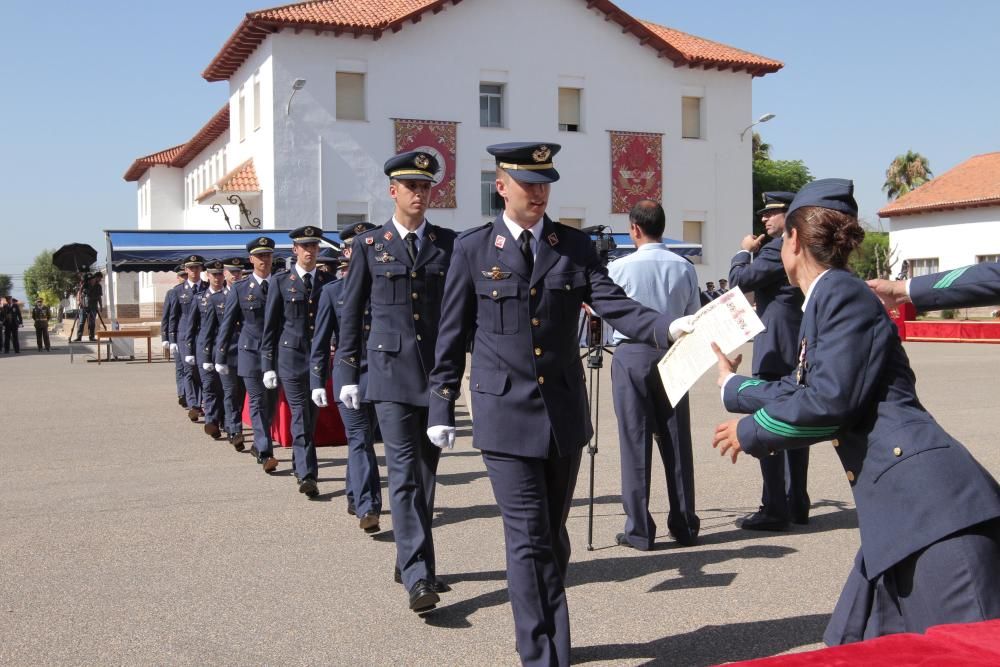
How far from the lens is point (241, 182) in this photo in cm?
3831

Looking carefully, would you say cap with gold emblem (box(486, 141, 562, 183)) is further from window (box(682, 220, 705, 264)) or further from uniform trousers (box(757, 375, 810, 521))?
window (box(682, 220, 705, 264))

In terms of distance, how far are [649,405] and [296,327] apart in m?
3.77

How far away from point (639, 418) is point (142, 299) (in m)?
55.9

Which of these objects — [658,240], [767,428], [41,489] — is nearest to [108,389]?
[41,489]

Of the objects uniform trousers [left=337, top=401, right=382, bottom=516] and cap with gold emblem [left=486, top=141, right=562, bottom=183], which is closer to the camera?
cap with gold emblem [left=486, top=141, right=562, bottom=183]

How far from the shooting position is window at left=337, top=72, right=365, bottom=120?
37.6 meters

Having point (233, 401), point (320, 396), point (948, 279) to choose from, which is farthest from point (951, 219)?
point (948, 279)

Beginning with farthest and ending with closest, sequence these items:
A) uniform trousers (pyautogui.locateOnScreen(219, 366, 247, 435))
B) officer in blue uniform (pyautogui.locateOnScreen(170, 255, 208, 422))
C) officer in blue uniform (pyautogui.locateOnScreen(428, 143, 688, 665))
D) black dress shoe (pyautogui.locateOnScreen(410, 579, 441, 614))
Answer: officer in blue uniform (pyautogui.locateOnScreen(170, 255, 208, 422)), uniform trousers (pyautogui.locateOnScreen(219, 366, 247, 435)), black dress shoe (pyautogui.locateOnScreen(410, 579, 441, 614)), officer in blue uniform (pyautogui.locateOnScreen(428, 143, 688, 665))

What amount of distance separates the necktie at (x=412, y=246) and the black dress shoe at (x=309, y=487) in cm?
326

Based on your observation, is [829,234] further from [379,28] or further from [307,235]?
[379,28]

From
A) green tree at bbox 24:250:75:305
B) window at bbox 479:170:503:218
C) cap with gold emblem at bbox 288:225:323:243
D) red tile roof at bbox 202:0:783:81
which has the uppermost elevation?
red tile roof at bbox 202:0:783:81

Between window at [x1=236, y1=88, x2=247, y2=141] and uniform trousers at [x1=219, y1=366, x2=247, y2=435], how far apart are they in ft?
99.3

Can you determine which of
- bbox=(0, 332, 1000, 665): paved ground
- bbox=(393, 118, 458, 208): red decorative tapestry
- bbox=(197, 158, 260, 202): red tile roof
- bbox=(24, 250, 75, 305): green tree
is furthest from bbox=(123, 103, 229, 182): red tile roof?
bbox=(0, 332, 1000, 665): paved ground

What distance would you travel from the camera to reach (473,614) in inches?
217
